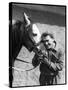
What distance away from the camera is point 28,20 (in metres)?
2.71

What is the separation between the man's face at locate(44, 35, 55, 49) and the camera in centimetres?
278

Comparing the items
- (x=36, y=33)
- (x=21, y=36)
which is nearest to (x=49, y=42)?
(x=36, y=33)

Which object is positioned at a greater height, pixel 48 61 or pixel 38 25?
pixel 38 25

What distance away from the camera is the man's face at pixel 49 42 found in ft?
9.12

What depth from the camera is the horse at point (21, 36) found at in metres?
2.64

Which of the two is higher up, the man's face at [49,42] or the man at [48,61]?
the man's face at [49,42]

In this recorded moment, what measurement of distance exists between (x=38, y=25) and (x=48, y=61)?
33 centimetres

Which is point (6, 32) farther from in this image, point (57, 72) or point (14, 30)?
point (57, 72)

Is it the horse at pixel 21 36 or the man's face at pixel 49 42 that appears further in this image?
the man's face at pixel 49 42

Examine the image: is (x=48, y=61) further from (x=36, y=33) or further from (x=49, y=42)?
(x=36, y=33)

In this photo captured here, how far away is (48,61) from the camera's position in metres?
2.78

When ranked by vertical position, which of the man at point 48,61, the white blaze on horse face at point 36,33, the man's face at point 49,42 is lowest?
the man at point 48,61

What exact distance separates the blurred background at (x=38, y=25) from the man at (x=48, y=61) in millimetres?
40

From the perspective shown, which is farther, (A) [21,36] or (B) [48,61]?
(B) [48,61]
